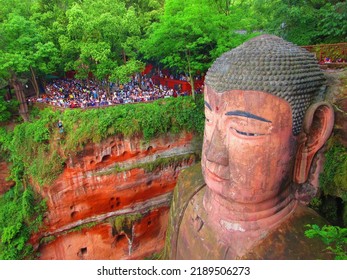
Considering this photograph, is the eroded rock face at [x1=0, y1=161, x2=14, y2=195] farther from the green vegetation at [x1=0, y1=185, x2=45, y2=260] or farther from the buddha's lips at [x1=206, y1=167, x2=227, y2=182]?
the buddha's lips at [x1=206, y1=167, x2=227, y2=182]

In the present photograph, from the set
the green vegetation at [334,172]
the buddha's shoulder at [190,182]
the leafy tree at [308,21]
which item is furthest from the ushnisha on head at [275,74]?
the leafy tree at [308,21]

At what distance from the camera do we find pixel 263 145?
190 inches

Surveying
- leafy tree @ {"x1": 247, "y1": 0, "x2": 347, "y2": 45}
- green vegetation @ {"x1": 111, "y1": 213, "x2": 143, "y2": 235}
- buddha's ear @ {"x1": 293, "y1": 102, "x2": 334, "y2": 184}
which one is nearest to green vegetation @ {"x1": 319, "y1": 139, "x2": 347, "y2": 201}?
buddha's ear @ {"x1": 293, "y1": 102, "x2": 334, "y2": 184}

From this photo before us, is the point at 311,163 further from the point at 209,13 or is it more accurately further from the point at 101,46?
the point at 101,46

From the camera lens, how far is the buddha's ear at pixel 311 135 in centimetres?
502

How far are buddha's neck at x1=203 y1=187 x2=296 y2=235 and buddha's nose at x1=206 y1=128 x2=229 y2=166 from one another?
0.95 meters

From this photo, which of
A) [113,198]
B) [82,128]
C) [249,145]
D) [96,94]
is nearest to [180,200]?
[249,145]

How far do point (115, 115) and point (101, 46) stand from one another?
12.9ft

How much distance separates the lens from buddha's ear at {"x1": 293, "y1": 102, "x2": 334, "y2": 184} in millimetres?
5016

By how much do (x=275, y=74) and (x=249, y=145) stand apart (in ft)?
4.16

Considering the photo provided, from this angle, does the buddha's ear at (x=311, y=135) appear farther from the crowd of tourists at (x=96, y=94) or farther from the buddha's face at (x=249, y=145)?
the crowd of tourists at (x=96, y=94)

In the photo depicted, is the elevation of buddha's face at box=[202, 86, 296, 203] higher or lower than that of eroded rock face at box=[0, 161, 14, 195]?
higher

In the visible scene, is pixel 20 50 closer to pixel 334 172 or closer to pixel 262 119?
pixel 262 119

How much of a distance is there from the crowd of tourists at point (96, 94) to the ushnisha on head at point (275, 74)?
33.7ft
